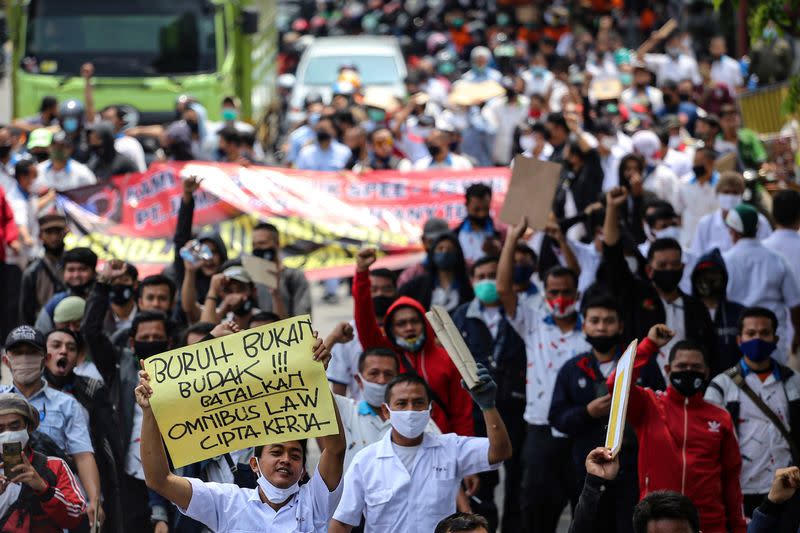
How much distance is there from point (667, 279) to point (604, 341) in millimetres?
1390

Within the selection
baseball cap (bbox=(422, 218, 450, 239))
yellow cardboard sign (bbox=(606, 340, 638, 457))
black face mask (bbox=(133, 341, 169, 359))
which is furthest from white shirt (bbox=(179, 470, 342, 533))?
baseball cap (bbox=(422, 218, 450, 239))

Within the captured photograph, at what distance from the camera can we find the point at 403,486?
22.3 ft

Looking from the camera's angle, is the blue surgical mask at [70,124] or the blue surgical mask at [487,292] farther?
the blue surgical mask at [70,124]

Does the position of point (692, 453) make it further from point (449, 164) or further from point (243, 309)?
point (449, 164)

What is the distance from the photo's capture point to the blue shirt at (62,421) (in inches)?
295

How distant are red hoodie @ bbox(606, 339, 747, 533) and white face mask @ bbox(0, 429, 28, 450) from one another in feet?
8.24

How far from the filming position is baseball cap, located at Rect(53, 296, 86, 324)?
29.9 feet

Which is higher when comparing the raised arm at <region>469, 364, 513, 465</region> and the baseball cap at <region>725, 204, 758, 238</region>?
the raised arm at <region>469, 364, 513, 465</region>

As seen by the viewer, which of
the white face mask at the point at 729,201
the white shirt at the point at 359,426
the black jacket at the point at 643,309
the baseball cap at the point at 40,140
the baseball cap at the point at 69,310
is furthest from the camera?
the baseball cap at the point at 40,140

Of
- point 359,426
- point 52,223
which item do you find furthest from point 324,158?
point 359,426

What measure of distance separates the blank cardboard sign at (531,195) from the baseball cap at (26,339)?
10.6 feet

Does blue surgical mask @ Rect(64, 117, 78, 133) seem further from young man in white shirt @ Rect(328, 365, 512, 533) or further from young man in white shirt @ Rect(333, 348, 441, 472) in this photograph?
young man in white shirt @ Rect(328, 365, 512, 533)

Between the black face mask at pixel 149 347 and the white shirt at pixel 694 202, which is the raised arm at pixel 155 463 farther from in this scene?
the white shirt at pixel 694 202

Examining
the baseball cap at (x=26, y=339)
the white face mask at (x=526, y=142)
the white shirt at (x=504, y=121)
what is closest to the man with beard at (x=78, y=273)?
the baseball cap at (x=26, y=339)
